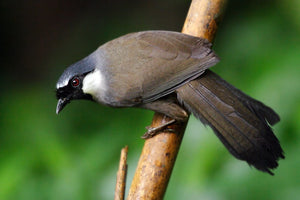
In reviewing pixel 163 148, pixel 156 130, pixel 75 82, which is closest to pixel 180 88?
pixel 156 130

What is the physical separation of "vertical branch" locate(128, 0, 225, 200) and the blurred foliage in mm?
641

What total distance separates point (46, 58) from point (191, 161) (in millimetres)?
2289

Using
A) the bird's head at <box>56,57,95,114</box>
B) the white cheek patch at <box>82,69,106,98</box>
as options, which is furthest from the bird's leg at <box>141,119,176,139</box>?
the bird's head at <box>56,57,95,114</box>

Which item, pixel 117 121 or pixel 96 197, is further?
pixel 117 121

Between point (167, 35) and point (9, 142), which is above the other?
point (167, 35)

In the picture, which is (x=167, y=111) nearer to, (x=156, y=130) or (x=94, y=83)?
(x=156, y=130)

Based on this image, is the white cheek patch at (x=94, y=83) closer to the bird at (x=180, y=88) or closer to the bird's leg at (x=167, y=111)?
the bird at (x=180, y=88)

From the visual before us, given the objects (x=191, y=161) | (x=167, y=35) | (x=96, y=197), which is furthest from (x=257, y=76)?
(x=96, y=197)

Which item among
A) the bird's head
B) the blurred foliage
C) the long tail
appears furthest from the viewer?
the blurred foliage

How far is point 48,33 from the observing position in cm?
491

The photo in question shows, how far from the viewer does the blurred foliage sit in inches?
118

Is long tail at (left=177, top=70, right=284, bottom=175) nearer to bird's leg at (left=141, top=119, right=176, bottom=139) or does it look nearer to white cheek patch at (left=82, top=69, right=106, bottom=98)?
bird's leg at (left=141, top=119, right=176, bottom=139)

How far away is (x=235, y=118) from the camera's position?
243cm

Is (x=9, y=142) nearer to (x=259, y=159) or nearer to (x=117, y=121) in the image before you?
(x=117, y=121)
